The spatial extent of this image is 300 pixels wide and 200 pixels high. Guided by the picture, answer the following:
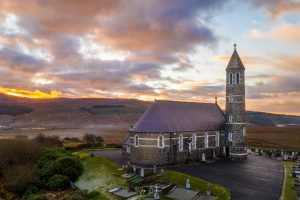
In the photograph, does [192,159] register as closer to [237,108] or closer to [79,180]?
[237,108]

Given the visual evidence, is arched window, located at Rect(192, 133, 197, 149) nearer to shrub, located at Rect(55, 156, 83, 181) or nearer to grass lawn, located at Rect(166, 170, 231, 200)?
grass lawn, located at Rect(166, 170, 231, 200)

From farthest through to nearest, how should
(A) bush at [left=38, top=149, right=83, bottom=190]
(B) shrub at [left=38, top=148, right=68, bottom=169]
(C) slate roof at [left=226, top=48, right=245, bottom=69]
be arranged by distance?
1. (C) slate roof at [left=226, top=48, right=245, bottom=69]
2. (B) shrub at [left=38, top=148, right=68, bottom=169]
3. (A) bush at [left=38, top=149, right=83, bottom=190]

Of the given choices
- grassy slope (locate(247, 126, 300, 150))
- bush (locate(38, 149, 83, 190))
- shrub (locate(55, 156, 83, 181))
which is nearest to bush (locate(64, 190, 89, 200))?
bush (locate(38, 149, 83, 190))

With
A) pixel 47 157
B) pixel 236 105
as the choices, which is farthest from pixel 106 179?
pixel 236 105

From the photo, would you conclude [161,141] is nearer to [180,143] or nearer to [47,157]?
[180,143]

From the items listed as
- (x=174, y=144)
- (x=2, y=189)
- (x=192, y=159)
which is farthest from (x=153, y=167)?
(x=2, y=189)
